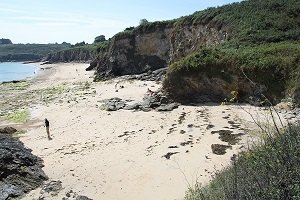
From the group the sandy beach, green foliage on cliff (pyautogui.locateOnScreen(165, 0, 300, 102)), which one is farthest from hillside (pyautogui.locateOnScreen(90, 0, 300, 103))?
the sandy beach

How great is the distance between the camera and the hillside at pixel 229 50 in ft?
82.0

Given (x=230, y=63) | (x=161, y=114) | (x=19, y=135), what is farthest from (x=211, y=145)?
(x=19, y=135)

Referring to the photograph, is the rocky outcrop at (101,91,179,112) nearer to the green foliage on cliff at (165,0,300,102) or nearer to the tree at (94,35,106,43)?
the green foliage on cliff at (165,0,300,102)

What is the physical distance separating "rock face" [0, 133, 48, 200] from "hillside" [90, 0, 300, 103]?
1033 centimetres

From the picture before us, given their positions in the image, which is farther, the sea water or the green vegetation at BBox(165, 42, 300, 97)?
the sea water

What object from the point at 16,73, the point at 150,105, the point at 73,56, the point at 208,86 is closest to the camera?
the point at 208,86

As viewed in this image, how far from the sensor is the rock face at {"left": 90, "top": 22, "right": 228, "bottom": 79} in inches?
1906

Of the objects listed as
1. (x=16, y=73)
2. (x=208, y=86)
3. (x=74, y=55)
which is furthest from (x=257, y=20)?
(x=74, y=55)

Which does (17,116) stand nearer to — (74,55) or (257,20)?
(257,20)

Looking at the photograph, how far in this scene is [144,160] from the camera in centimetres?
1752

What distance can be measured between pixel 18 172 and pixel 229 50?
65.9ft

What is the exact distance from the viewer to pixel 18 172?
53.5 feet

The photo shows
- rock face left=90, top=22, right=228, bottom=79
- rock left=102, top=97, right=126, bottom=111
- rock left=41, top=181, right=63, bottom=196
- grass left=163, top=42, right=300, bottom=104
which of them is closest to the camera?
rock left=41, top=181, right=63, bottom=196

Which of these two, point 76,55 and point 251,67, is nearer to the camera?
point 251,67
